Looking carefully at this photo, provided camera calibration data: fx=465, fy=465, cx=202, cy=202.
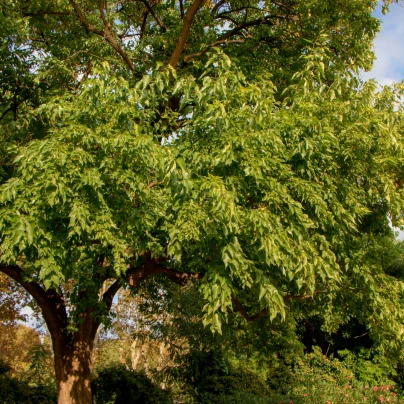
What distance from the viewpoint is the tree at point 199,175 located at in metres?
4.54

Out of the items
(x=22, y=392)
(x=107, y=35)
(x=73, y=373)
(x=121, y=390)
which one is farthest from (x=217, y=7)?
(x=22, y=392)

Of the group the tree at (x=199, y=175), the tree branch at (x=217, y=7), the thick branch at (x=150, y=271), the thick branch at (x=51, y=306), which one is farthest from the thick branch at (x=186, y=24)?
the thick branch at (x=51, y=306)

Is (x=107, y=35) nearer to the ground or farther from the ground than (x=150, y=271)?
farther from the ground

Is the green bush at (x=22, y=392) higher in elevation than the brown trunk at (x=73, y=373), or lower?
lower

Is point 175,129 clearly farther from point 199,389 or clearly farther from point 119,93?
point 199,389

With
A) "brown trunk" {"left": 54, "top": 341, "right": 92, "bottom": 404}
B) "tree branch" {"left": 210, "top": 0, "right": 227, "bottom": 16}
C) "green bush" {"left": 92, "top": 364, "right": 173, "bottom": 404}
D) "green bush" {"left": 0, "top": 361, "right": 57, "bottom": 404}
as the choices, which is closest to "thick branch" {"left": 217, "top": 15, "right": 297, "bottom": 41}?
"tree branch" {"left": 210, "top": 0, "right": 227, "bottom": 16}

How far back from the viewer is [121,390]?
12.0 meters

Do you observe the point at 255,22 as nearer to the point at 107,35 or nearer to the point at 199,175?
the point at 107,35

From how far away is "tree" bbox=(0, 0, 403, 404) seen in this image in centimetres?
454

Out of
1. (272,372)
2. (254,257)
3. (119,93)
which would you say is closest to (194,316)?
(272,372)

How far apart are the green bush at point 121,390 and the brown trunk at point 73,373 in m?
3.95

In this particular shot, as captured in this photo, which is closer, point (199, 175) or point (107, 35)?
point (199, 175)

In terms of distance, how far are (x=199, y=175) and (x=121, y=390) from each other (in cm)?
912

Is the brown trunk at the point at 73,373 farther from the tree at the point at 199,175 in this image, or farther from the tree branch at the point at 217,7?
the tree branch at the point at 217,7
